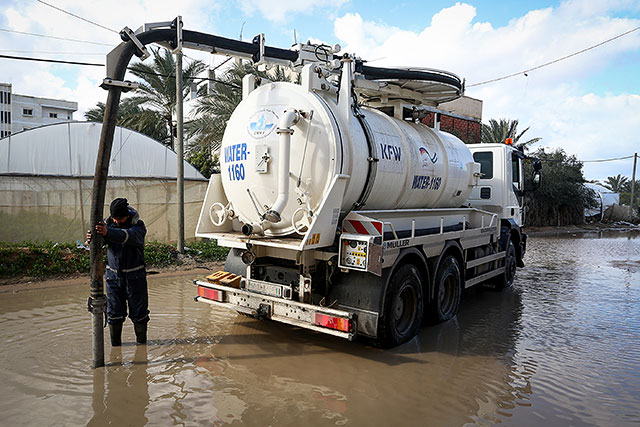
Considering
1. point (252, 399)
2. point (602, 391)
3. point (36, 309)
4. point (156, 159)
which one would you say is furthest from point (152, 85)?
point (602, 391)

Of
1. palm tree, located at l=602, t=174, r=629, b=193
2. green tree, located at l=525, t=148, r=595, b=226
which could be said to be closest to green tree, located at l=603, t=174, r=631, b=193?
palm tree, located at l=602, t=174, r=629, b=193

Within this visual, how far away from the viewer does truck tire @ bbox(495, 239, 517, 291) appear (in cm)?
947

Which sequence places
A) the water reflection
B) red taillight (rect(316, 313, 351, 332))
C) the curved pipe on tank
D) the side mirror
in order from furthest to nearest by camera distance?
the side mirror → the curved pipe on tank → red taillight (rect(316, 313, 351, 332)) → the water reflection

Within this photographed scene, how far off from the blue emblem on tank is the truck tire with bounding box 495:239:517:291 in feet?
21.1

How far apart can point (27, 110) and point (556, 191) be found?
2097 inches

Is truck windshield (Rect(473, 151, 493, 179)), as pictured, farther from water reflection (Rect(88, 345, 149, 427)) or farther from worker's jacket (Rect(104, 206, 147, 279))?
water reflection (Rect(88, 345, 149, 427))

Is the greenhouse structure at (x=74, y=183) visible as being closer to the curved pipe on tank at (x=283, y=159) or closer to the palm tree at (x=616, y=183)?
the curved pipe on tank at (x=283, y=159)

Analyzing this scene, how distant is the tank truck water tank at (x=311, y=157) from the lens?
203 inches

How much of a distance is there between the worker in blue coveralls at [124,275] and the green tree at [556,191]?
2788cm

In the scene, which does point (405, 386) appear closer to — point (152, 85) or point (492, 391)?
point (492, 391)

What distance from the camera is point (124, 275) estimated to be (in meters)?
5.30

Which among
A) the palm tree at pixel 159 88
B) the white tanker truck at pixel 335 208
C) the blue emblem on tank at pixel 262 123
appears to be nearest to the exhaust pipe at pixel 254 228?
the white tanker truck at pixel 335 208

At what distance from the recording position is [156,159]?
1345 cm

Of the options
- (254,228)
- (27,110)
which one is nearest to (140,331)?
(254,228)
